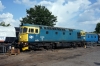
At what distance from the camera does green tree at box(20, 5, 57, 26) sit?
6216 centimetres

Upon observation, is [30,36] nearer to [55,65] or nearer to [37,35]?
[37,35]

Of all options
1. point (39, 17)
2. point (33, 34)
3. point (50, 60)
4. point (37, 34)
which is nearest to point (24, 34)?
point (33, 34)

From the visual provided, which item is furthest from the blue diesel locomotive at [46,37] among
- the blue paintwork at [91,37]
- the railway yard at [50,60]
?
the blue paintwork at [91,37]

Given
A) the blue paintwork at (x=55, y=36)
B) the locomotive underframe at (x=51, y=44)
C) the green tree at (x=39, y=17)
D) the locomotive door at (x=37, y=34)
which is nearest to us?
the locomotive underframe at (x=51, y=44)

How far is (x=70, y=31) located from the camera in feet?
112

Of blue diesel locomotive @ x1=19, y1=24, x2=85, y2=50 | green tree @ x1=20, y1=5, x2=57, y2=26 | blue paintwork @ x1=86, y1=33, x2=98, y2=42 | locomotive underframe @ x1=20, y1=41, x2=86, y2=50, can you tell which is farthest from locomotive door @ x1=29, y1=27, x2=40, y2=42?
green tree @ x1=20, y1=5, x2=57, y2=26

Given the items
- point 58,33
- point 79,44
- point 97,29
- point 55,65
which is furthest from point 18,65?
point 97,29

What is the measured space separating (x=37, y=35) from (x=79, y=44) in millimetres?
13382

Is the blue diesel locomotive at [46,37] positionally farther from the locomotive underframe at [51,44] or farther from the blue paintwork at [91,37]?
the blue paintwork at [91,37]

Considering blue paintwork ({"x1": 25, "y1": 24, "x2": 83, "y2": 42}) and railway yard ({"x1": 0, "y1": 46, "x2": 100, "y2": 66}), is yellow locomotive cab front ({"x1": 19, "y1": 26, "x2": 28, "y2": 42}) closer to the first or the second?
blue paintwork ({"x1": 25, "y1": 24, "x2": 83, "y2": 42})

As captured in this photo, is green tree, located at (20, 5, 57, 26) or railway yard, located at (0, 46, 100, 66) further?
green tree, located at (20, 5, 57, 26)

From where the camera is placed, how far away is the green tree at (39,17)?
2447 inches

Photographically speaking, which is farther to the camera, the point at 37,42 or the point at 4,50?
the point at 37,42

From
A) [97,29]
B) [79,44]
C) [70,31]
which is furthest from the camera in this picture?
[97,29]
